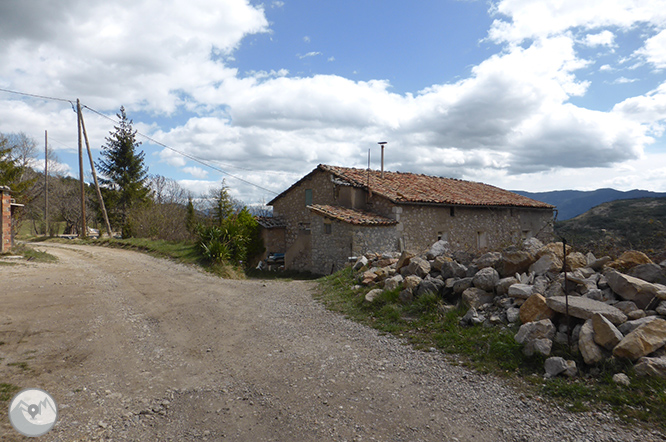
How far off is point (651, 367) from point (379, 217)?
478 inches

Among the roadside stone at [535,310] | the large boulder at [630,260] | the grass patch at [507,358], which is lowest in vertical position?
the grass patch at [507,358]

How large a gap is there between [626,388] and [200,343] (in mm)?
5481

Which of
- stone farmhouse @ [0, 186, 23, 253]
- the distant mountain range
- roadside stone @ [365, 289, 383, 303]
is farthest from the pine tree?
the distant mountain range

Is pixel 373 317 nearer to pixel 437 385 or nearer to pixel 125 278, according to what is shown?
pixel 437 385

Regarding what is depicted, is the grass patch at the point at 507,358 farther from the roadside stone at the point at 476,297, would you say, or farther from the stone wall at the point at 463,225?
the stone wall at the point at 463,225

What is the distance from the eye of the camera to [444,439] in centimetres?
336

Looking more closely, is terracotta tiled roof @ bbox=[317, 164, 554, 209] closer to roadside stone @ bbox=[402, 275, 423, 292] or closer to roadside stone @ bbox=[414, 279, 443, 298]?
roadside stone @ bbox=[402, 275, 423, 292]

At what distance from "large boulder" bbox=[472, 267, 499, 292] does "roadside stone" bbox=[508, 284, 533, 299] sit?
53 cm

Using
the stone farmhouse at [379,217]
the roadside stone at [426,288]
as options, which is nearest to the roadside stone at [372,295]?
the roadside stone at [426,288]

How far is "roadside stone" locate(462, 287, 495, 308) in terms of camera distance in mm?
6232

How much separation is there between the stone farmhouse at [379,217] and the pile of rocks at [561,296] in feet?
19.8

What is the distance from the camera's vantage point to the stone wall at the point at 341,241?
14.4 metres

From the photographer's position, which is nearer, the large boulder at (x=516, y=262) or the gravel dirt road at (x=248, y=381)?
the gravel dirt road at (x=248, y=381)

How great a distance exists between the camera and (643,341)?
13.4 ft
